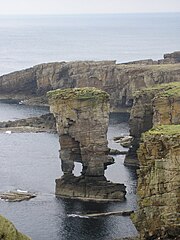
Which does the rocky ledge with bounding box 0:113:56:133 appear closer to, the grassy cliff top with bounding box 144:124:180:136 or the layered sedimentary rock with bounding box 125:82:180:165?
the layered sedimentary rock with bounding box 125:82:180:165

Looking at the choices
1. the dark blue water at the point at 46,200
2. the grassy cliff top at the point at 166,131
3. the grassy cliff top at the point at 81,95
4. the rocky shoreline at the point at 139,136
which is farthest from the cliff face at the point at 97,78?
the grassy cliff top at the point at 166,131

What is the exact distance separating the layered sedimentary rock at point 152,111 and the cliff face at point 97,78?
4792 centimetres

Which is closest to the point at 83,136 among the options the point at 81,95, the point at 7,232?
the point at 81,95

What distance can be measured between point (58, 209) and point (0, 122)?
69.2 m

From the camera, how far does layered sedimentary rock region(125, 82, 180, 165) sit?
4021 inches

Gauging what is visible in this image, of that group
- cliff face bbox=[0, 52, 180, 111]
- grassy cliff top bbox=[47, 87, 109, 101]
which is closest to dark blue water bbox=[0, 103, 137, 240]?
grassy cliff top bbox=[47, 87, 109, 101]

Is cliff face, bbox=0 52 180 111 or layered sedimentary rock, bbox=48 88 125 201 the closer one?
layered sedimentary rock, bbox=48 88 125 201

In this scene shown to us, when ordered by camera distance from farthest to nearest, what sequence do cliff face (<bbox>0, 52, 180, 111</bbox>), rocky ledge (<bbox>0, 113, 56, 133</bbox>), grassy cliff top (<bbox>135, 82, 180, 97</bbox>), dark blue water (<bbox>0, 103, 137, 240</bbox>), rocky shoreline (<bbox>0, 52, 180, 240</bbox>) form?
1. cliff face (<bbox>0, 52, 180, 111</bbox>)
2. rocky ledge (<bbox>0, 113, 56, 133</bbox>)
3. grassy cliff top (<bbox>135, 82, 180, 97</bbox>)
4. dark blue water (<bbox>0, 103, 137, 240</bbox>)
5. rocky shoreline (<bbox>0, 52, 180, 240</bbox>)

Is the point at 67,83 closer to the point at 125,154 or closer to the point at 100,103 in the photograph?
the point at 125,154

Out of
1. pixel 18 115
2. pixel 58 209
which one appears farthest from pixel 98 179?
pixel 18 115

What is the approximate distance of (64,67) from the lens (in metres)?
186

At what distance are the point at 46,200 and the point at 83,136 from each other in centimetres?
983

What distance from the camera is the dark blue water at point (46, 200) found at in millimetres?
76812

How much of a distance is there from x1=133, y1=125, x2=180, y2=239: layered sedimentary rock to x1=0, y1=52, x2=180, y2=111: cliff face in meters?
96.7
